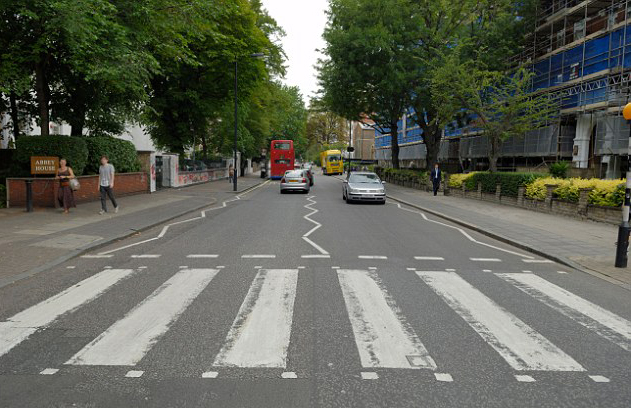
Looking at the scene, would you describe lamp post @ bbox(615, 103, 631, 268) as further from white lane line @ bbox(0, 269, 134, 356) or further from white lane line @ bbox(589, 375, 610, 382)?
white lane line @ bbox(0, 269, 134, 356)

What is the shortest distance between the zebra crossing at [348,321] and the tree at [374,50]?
23.7 metres

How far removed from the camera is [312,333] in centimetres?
448

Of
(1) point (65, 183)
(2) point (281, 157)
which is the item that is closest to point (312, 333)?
(1) point (65, 183)

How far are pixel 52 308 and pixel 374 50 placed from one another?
26.9 meters

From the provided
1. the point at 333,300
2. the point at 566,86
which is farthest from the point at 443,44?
the point at 333,300

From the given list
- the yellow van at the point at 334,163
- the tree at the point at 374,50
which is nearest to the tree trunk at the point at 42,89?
the tree at the point at 374,50

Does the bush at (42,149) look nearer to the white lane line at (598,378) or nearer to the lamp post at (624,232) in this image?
the lamp post at (624,232)

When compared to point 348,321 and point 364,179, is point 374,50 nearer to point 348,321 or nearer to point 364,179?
point 364,179

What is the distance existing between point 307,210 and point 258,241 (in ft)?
24.0

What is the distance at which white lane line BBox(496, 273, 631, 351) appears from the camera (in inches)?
184

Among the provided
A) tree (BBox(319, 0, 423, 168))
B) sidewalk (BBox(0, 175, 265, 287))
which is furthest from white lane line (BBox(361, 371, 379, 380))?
tree (BBox(319, 0, 423, 168))

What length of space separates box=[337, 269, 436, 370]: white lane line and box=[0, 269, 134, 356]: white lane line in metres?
3.30

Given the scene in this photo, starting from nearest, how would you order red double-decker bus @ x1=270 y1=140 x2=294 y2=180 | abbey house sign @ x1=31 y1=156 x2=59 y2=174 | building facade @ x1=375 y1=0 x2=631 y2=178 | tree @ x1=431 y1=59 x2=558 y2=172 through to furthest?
1. abbey house sign @ x1=31 y1=156 x2=59 y2=174
2. tree @ x1=431 y1=59 x2=558 y2=172
3. building facade @ x1=375 y1=0 x2=631 y2=178
4. red double-decker bus @ x1=270 y1=140 x2=294 y2=180

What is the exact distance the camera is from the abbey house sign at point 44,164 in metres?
14.7
